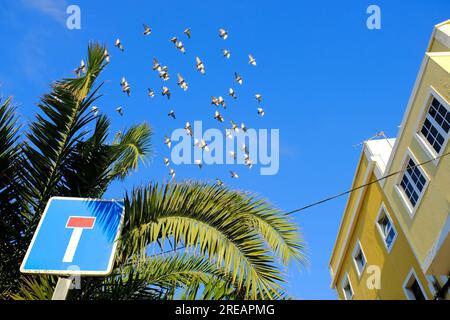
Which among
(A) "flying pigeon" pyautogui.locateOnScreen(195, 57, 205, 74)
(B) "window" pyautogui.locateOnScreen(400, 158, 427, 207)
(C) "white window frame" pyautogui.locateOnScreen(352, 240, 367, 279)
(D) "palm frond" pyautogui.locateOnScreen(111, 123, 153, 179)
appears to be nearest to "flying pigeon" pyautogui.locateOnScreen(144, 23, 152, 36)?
(A) "flying pigeon" pyautogui.locateOnScreen(195, 57, 205, 74)

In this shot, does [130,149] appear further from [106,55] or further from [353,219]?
[353,219]

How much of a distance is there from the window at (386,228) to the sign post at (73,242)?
49.0 feet

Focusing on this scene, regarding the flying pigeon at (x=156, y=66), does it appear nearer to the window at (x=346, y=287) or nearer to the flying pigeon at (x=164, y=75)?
the flying pigeon at (x=164, y=75)

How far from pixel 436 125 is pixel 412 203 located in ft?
10.1

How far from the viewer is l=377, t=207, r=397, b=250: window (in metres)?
15.8

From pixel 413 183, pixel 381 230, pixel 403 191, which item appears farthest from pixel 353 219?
pixel 413 183

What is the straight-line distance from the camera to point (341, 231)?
21.2 metres

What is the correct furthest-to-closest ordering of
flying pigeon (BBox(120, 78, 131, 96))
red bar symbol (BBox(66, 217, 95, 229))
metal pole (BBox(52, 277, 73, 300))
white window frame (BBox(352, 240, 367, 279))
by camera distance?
white window frame (BBox(352, 240, 367, 279))
flying pigeon (BBox(120, 78, 131, 96))
red bar symbol (BBox(66, 217, 95, 229))
metal pole (BBox(52, 277, 73, 300))

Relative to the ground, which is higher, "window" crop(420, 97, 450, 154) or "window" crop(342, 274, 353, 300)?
"window" crop(420, 97, 450, 154)

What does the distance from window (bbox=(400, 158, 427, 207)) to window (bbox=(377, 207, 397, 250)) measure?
1839mm

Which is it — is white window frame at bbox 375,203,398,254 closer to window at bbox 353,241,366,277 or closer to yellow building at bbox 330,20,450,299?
yellow building at bbox 330,20,450,299
